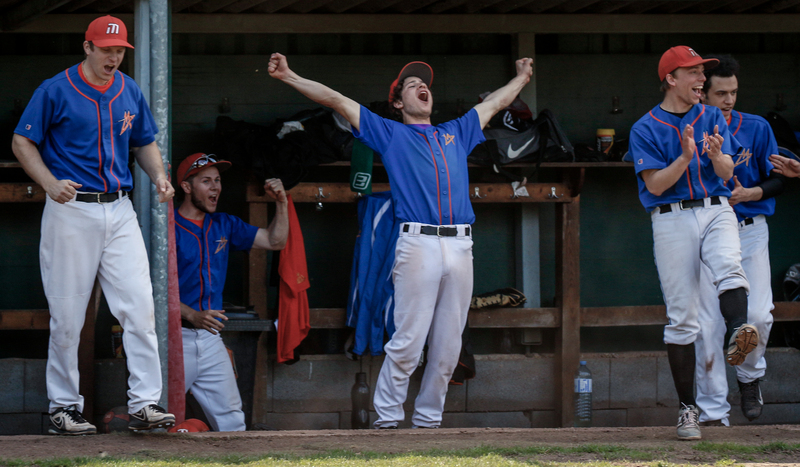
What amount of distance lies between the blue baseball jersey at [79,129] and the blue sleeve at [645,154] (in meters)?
2.43

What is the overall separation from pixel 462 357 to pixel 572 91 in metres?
2.23

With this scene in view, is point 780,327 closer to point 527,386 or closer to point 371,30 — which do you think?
point 527,386

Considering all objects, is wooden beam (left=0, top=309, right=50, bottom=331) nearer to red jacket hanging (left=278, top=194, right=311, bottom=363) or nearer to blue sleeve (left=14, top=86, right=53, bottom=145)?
red jacket hanging (left=278, top=194, right=311, bottom=363)

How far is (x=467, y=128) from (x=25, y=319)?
10.1 ft

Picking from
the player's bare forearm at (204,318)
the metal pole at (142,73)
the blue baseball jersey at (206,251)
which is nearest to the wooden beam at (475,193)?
the blue baseball jersey at (206,251)

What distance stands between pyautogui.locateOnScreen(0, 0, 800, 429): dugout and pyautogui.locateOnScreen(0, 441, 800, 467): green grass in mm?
2497

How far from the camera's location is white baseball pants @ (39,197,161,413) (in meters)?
3.85

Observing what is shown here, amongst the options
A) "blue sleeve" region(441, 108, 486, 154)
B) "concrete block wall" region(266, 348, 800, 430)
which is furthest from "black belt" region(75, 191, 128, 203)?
"concrete block wall" region(266, 348, 800, 430)

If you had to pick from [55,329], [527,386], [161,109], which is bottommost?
[527,386]

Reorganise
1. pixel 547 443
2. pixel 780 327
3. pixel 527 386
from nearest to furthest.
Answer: pixel 547 443 < pixel 527 386 < pixel 780 327

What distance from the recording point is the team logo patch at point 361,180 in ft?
16.2

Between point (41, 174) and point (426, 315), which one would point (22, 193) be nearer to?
point (41, 174)

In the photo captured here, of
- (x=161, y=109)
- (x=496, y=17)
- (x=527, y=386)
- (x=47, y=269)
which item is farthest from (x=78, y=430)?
(x=496, y=17)

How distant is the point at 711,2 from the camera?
6.07 metres
